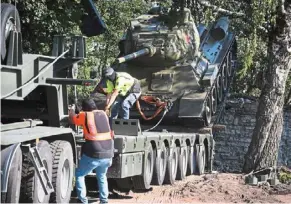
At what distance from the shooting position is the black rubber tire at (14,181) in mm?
6488

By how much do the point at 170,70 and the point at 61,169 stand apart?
807cm

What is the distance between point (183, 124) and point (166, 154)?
120 inches

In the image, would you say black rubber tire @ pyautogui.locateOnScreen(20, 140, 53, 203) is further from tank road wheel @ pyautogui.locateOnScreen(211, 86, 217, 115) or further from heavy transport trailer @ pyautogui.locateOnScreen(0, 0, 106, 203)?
tank road wheel @ pyautogui.locateOnScreen(211, 86, 217, 115)

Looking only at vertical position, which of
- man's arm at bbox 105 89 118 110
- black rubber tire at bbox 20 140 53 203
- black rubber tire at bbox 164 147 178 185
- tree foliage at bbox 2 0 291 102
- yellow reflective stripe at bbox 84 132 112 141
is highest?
tree foliage at bbox 2 0 291 102

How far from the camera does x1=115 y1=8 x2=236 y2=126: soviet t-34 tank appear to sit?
14695mm

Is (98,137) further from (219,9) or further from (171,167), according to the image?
(219,9)

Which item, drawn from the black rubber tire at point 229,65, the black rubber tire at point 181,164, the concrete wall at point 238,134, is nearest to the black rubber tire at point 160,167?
the black rubber tire at point 181,164

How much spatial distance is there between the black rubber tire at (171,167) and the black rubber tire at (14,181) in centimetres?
595

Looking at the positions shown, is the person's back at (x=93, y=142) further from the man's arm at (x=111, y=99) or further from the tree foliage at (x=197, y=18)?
the tree foliage at (x=197, y=18)

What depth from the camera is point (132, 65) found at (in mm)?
15906

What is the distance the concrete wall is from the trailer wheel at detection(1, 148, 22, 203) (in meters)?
14.2

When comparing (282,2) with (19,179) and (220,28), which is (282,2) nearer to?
(220,28)

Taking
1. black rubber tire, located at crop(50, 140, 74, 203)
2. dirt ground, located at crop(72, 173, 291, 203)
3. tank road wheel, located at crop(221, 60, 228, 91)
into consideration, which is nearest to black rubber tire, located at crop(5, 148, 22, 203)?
black rubber tire, located at crop(50, 140, 74, 203)

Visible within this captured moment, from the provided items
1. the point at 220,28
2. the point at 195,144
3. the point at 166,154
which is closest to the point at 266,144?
the point at 195,144
